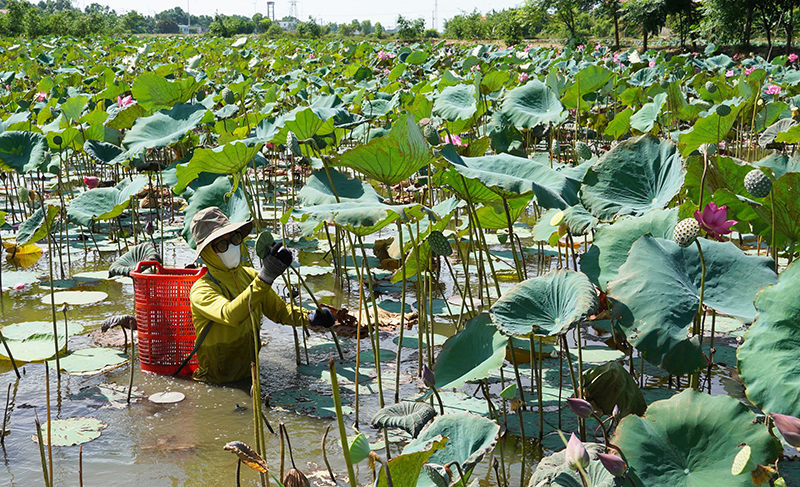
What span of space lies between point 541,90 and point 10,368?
326cm

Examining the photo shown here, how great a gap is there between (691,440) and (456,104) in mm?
3109

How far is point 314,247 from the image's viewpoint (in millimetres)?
4539

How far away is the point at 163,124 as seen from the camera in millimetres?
3957

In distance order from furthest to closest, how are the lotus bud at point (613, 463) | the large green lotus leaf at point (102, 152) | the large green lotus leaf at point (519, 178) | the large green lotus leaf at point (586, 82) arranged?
the large green lotus leaf at point (102, 152) < the large green lotus leaf at point (586, 82) < the large green lotus leaf at point (519, 178) < the lotus bud at point (613, 463)

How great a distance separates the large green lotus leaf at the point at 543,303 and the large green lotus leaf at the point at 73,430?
1493 mm

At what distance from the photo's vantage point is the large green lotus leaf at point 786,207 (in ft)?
6.64

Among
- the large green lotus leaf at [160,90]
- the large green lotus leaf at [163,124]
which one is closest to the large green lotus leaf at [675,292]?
the large green lotus leaf at [163,124]

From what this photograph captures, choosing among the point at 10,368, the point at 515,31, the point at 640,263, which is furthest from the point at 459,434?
the point at 515,31

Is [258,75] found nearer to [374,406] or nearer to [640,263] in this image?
[374,406]

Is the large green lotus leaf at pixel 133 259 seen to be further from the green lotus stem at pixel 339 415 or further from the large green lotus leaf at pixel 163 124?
the green lotus stem at pixel 339 415

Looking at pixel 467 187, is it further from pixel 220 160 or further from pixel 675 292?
pixel 220 160

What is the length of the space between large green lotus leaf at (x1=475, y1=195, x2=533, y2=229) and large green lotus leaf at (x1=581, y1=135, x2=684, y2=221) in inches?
8.6

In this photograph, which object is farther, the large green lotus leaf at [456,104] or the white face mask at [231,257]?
the large green lotus leaf at [456,104]

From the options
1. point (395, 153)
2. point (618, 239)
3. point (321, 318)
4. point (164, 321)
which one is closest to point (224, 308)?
point (321, 318)
